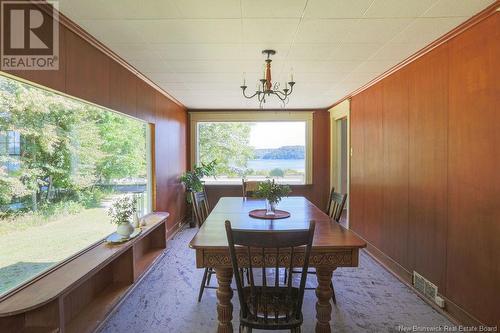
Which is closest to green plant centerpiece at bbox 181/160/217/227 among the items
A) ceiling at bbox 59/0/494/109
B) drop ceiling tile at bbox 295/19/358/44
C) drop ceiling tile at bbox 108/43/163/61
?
ceiling at bbox 59/0/494/109

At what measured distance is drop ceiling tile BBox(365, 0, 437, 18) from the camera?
1.92 m

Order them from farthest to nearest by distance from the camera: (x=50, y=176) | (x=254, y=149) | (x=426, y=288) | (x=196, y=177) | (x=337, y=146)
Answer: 1. (x=254, y=149)
2. (x=337, y=146)
3. (x=196, y=177)
4. (x=426, y=288)
5. (x=50, y=176)

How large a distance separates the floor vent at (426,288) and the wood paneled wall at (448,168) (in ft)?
0.21

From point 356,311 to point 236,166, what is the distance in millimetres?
4325

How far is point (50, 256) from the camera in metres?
2.11

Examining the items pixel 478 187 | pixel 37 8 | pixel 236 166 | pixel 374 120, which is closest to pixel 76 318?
pixel 37 8

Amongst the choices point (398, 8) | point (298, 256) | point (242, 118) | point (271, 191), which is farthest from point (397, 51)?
point (242, 118)

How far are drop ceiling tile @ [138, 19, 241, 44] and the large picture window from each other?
2.70 ft

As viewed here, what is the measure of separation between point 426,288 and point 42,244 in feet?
10.4

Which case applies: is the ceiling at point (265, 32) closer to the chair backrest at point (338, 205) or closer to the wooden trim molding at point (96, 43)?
the wooden trim molding at point (96, 43)

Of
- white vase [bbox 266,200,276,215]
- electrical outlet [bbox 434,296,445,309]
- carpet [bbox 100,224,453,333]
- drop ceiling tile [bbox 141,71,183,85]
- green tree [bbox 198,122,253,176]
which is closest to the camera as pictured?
carpet [bbox 100,224,453,333]

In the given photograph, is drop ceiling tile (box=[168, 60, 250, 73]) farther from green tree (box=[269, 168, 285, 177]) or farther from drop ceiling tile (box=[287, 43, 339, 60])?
green tree (box=[269, 168, 285, 177])

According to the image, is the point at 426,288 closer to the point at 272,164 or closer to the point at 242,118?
the point at 272,164

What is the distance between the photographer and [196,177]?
5559 mm
